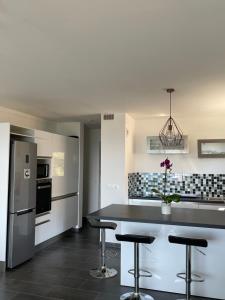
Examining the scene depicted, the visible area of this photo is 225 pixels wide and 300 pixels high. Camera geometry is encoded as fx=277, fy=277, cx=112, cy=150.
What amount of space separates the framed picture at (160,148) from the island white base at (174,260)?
7.40ft

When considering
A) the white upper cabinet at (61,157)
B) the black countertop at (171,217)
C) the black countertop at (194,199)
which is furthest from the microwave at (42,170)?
the black countertop at (171,217)

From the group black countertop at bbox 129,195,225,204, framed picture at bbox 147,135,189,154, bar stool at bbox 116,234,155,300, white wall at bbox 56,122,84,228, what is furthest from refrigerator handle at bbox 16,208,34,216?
framed picture at bbox 147,135,189,154

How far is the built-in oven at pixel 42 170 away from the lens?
4.78 m

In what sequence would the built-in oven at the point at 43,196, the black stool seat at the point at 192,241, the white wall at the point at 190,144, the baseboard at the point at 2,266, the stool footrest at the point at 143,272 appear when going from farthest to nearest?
1. the white wall at the point at 190,144
2. the built-in oven at the point at 43,196
3. the baseboard at the point at 2,266
4. the stool footrest at the point at 143,272
5. the black stool seat at the point at 192,241

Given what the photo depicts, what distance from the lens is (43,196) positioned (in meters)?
4.78

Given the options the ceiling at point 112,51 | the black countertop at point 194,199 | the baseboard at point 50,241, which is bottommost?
the baseboard at point 50,241

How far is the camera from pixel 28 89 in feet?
11.9

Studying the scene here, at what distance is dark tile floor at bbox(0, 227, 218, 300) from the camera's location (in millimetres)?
3135

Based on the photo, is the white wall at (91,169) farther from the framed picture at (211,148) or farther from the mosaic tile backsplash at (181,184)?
the framed picture at (211,148)

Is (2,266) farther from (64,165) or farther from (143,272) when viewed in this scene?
(64,165)

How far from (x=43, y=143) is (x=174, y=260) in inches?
114

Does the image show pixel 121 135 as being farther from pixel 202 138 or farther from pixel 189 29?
pixel 189 29

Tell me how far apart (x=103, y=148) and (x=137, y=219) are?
2380mm

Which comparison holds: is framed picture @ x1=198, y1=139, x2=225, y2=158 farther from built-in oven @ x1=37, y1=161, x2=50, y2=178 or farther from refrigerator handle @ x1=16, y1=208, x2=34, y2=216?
refrigerator handle @ x1=16, y1=208, x2=34, y2=216
